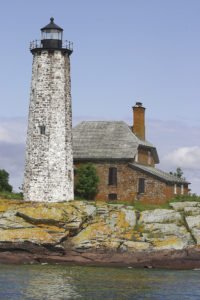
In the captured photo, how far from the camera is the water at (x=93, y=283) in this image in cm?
3850

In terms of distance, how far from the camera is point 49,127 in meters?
60.0

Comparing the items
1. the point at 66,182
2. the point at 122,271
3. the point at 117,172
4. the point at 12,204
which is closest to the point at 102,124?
the point at 117,172

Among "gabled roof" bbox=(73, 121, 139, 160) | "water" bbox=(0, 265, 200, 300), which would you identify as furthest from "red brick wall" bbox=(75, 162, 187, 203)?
"water" bbox=(0, 265, 200, 300)

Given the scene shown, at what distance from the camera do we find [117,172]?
64.7 metres

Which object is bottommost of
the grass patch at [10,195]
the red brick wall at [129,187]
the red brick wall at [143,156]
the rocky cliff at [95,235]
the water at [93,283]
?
the water at [93,283]

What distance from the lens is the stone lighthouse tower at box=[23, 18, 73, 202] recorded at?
59875 mm

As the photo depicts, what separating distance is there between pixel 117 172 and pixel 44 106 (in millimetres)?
8972

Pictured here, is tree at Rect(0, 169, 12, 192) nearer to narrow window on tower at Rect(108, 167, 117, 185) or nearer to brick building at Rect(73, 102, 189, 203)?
brick building at Rect(73, 102, 189, 203)

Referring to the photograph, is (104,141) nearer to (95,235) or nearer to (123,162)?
(123,162)

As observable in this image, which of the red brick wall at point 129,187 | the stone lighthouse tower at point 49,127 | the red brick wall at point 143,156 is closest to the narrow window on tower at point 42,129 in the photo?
the stone lighthouse tower at point 49,127

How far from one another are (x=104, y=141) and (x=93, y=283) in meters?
25.4

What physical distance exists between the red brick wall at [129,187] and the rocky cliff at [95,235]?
17.2 ft

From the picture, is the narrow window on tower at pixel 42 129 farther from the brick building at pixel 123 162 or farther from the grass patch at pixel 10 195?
the brick building at pixel 123 162

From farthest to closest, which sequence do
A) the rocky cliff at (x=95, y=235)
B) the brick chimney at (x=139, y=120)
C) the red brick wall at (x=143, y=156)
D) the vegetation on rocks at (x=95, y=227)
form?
the brick chimney at (x=139, y=120) → the red brick wall at (x=143, y=156) → the vegetation on rocks at (x=95, y=227) → the rocky cliff at (x=95, y=235)
